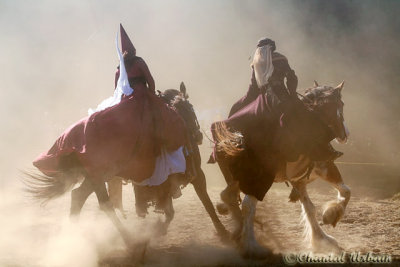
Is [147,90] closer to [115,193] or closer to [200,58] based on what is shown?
[115,193]

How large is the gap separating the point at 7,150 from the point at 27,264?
17.4 metres

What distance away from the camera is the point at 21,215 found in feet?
24.9

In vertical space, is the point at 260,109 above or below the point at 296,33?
below

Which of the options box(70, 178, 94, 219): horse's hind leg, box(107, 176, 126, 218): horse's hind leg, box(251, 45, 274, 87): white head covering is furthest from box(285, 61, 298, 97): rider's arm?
box(107, 176, 126, 218): horse's hind leg

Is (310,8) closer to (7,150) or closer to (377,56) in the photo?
(377,56)

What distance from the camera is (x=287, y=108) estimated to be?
4762mm

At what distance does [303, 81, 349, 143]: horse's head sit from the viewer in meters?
5.21

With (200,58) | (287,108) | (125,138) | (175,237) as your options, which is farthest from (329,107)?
(200,58)

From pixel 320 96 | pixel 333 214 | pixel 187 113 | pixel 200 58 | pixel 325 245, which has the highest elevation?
pixel 200 58

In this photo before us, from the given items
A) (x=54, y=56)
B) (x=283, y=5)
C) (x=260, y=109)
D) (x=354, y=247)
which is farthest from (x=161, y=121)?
(x=54, y=56)

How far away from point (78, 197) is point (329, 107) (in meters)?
3.22

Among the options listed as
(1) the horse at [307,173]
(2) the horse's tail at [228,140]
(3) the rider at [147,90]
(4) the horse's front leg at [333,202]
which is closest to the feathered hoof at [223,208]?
(1) the horse at [307,173]

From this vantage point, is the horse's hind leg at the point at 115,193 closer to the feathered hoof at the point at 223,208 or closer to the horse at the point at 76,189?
the horse at the point at 76,189

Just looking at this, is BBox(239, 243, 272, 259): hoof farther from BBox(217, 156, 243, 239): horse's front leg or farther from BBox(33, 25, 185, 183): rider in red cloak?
BBox(33, 25, 185, 183): rider in red cloak
